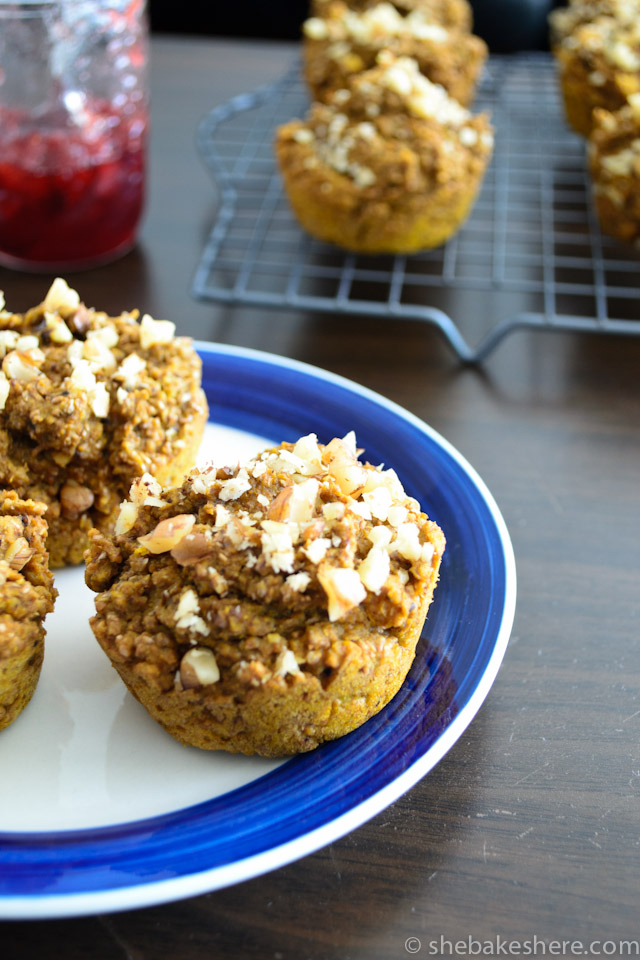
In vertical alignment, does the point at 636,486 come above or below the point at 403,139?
below

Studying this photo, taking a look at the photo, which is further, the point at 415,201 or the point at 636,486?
the point at 415,201

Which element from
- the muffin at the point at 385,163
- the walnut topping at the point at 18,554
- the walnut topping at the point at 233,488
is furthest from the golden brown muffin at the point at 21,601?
the muffin at the point at 385,163

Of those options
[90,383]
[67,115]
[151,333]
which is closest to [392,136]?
[67,115]

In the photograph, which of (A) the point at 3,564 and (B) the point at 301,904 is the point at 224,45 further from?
(B) the point at 301,904

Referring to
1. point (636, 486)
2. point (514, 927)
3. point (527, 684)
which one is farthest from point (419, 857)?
point (636, 486)

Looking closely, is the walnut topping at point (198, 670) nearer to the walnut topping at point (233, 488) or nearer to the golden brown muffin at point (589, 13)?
the walnut topping at point (233, 488)

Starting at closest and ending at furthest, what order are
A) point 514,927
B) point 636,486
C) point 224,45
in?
point 514,927 < point 636,486 < point 224,45

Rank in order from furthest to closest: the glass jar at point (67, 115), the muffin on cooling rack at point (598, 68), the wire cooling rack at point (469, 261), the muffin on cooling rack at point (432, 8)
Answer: the muffin on cooling rack at point (432, 8) → the muffin on cooling rack at point (598, 68) → the wire cooling rack at point (469, 261) → the glass jar at point (67, 115)
